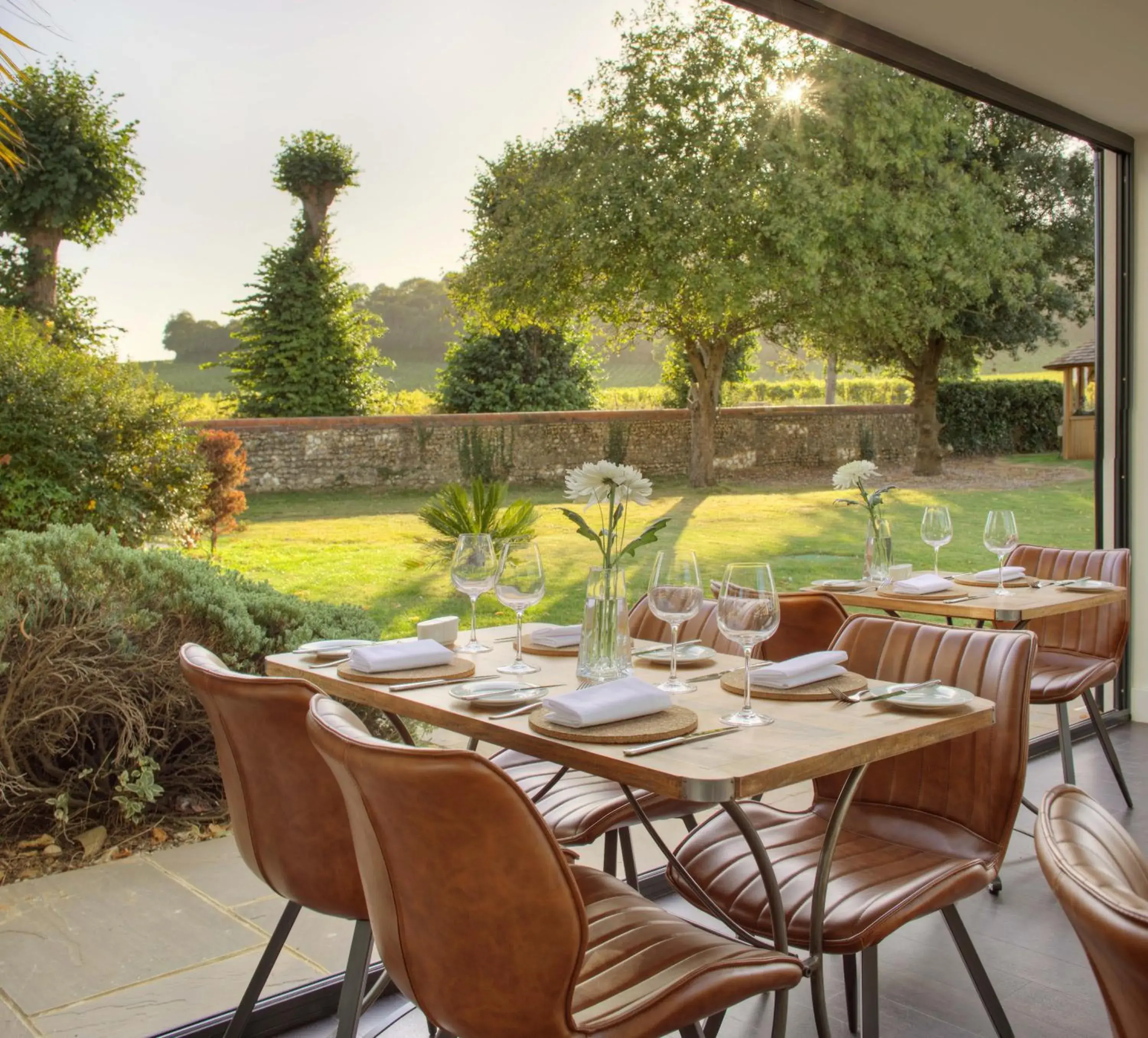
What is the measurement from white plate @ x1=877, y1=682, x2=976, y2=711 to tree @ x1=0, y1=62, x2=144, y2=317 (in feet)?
14.4

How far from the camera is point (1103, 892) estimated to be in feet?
2.71

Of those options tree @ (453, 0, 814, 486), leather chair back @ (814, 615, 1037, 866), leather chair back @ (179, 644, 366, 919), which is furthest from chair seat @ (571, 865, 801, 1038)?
tree @ (453, 0, 814, 486)

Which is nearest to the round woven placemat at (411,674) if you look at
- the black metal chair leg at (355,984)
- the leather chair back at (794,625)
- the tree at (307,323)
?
the black metal chair leg at (355,984)

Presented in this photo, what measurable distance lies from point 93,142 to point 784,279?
7176 millimetres

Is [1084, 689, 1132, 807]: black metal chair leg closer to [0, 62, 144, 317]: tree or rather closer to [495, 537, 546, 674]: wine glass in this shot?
[495, 537, 546, 674]: wine glass

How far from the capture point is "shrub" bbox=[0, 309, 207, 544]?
15.8 feet

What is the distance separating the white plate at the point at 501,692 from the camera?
1809 millimetres

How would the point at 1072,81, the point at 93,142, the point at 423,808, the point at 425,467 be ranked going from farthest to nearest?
the point at 425,467 < the point at 93,142 < the point at 1072,81 < the point at 423,808

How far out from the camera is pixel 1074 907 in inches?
32.8

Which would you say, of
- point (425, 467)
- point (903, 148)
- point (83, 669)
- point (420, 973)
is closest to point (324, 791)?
point (420, 973)

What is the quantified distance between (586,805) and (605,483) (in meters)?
0.69

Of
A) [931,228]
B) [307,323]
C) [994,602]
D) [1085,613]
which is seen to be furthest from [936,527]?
[931,228]

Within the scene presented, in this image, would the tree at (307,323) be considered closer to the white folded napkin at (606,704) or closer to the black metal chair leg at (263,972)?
the black metal chair leg at (263,972)

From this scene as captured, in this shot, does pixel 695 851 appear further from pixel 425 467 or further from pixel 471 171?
pixel 471 171
